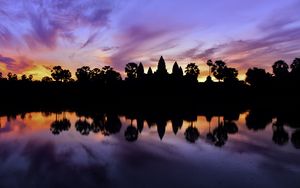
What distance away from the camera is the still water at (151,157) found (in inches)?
661

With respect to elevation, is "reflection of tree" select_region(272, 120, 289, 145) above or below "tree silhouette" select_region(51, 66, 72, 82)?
below

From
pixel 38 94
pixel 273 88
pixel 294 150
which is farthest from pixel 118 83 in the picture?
pixel 294 150

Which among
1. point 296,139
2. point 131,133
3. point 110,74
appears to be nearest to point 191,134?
point 131,133

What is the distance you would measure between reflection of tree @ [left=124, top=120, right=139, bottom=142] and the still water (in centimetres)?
11

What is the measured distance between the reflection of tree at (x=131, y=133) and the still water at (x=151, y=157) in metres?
0.11

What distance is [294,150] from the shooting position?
24547 millimetres

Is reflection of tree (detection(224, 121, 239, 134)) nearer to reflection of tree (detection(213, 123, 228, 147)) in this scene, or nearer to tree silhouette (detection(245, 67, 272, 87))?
reflection of tree (detection(213, 123, 228, 147))

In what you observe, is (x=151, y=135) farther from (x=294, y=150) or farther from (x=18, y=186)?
(x=18, y=186)

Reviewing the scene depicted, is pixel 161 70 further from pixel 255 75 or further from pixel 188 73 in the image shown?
pixel 255 75

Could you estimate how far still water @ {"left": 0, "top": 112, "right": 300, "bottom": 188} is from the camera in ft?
55.1

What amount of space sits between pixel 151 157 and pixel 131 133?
470 inches

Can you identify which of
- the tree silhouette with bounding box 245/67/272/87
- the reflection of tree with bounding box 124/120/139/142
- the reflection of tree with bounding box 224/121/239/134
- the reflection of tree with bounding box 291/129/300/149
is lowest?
the reflection of tree with bounding box 224/121/239/134

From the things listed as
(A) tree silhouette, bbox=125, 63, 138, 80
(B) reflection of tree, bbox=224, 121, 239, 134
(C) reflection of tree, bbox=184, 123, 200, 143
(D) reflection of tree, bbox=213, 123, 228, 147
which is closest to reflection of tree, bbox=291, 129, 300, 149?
(D) reflection of tree, bbox=213, 123, 228, 147

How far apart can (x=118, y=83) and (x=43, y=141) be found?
90.4 metres
